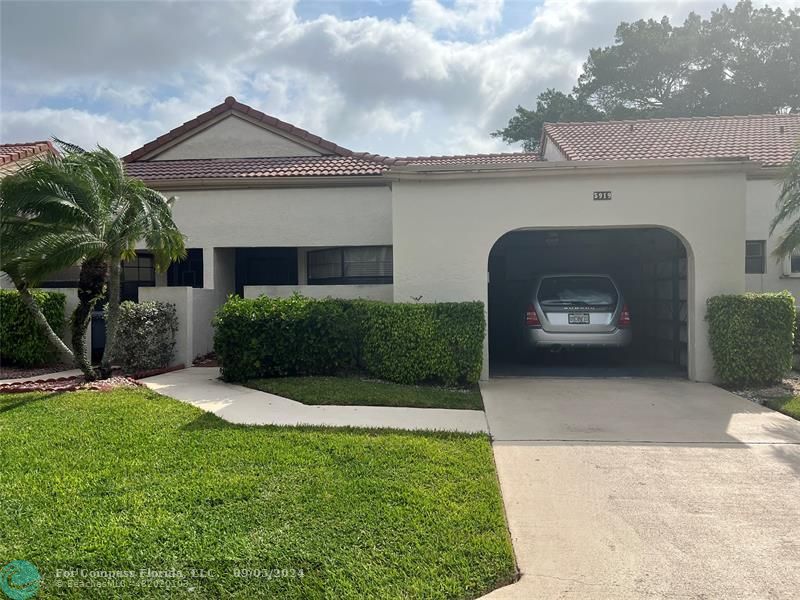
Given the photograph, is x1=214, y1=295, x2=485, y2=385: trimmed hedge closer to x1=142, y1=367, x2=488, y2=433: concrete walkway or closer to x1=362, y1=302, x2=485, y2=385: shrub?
x1=362, y1=302, x2=485, y2=385: shrub

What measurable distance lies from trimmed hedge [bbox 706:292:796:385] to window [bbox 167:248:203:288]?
37.6ft

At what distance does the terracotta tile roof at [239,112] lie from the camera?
14.2 meters

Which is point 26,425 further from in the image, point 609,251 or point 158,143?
point 609,251

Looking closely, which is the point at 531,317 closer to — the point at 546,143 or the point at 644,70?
the point at 546,143

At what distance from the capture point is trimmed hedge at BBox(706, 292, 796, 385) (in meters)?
7.80

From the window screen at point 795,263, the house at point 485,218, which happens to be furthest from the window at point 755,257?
the window screen at point 795,263

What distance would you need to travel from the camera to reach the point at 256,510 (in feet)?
12.0

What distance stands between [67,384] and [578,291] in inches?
322

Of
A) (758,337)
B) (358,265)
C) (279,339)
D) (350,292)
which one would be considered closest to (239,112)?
(358,265)

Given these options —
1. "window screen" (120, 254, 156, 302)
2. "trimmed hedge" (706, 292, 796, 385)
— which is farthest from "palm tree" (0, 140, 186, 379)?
"trimmed hedge" (706, 292, 796, 385)

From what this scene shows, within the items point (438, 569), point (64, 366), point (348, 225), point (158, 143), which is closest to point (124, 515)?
point (438, 569)

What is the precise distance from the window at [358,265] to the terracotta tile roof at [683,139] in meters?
4.76

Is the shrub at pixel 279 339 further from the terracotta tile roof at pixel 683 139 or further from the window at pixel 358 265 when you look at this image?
the terracotta tile roof at pixel 683 139

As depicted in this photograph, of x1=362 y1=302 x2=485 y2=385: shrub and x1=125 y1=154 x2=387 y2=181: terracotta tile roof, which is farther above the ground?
x1=125 y1=154 x2=387 y2=181: terracotta tile roof
